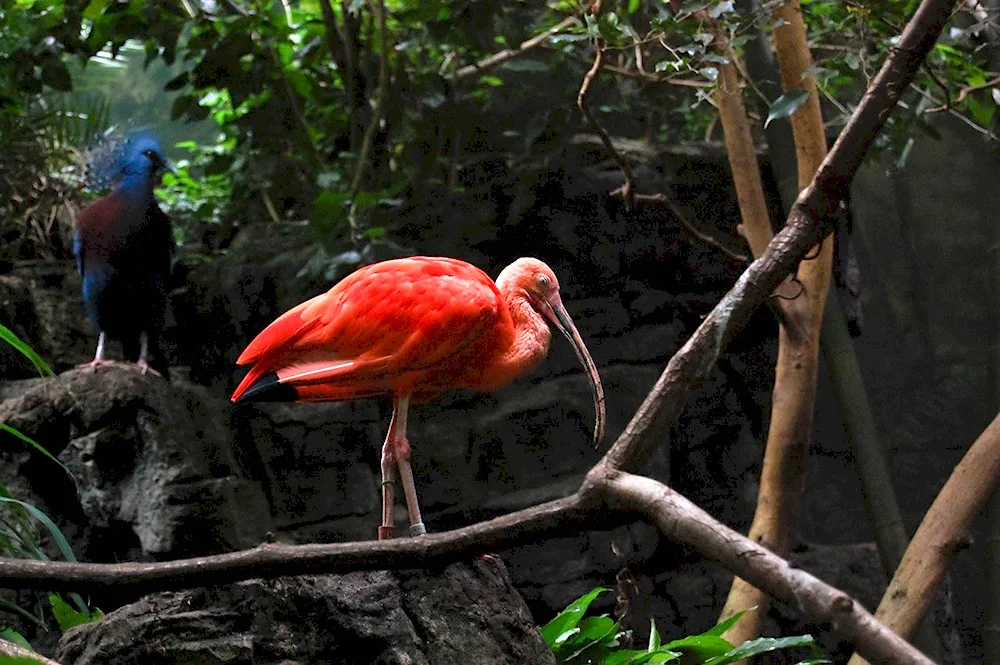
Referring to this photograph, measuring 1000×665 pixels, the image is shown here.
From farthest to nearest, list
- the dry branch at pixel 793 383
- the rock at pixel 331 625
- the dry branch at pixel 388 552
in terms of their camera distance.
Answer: the dry branch at pixel 793 383 → the rock at pixel 331 625 → the dry branch at pixel 388 552

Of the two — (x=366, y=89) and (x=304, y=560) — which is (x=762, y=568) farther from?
(x=366, y=89)

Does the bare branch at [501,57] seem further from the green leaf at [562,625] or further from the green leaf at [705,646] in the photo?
the green leaf at [705,646]

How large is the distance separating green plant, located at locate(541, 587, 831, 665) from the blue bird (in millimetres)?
2031

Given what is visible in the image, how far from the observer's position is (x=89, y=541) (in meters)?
3.88

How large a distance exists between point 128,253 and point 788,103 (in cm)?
253

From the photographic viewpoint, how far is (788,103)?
296 cm

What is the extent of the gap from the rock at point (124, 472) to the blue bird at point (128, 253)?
18 cm

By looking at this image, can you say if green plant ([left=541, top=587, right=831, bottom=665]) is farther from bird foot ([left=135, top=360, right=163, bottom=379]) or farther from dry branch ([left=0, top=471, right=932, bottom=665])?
bird foot ([left=135, top=360, right=163, bottom=379])

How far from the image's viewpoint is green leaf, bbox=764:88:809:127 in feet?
9.61

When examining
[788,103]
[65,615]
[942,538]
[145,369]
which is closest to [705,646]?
[942,538]

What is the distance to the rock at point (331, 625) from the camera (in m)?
1.99

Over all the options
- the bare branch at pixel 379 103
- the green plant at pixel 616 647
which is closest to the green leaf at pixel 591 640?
the green plant at pixel 616 647

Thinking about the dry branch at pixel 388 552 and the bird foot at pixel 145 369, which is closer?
the dry branch at pixel 388 552

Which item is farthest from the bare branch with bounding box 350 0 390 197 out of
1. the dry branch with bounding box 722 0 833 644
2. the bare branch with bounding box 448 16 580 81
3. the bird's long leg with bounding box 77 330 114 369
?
the dry branch with bounding box 722 0 833 644
